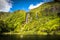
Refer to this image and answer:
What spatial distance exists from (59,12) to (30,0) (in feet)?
162

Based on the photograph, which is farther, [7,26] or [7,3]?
[7,26]

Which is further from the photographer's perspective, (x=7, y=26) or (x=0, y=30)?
(x=7, y=26)

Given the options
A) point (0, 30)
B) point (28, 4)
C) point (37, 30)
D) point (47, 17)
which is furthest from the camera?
point (47, 17)

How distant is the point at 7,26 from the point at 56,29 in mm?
29726

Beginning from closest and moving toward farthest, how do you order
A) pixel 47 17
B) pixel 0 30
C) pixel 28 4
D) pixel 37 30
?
pixel 28 4
pixel 0 30
pixel 37 30
pixel 47 17

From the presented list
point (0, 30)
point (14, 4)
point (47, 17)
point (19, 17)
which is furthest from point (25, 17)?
point (14, 4)

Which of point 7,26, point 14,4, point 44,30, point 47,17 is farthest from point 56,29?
point 14,4

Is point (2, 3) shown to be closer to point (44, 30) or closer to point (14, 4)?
point (14, 4)

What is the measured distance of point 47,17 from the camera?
125 m

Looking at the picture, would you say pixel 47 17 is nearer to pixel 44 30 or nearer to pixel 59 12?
pixel 59 12

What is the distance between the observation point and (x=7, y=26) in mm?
104125

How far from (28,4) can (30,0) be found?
2.07 metres

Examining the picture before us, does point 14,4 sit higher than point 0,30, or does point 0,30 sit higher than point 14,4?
point 14,4

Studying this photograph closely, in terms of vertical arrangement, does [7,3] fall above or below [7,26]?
above
